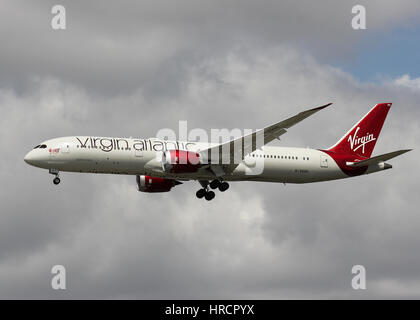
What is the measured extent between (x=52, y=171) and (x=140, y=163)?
24.8 feet

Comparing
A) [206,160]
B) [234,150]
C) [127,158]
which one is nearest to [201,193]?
[206,160]

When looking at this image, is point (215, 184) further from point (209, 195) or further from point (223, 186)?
point (209, 195)

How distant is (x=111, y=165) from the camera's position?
227 ft

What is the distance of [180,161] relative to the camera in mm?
69000

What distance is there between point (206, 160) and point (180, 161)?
3.28 meters

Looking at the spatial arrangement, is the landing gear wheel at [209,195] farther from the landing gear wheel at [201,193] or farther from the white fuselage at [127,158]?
the white fuselage at [127,158]

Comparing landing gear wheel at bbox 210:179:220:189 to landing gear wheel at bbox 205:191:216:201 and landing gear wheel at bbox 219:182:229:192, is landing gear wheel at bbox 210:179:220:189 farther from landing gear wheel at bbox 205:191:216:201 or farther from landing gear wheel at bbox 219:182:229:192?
landing gear wheel at bbox 205:191:216:201

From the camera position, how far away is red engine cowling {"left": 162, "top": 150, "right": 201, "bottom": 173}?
2707 inches

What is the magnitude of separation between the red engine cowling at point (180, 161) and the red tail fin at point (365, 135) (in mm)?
16686

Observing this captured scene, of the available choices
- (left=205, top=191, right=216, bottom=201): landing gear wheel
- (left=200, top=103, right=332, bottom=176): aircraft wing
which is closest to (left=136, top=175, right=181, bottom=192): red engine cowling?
(left=205, top=191, right=216, bottom=201): landing gear wheel

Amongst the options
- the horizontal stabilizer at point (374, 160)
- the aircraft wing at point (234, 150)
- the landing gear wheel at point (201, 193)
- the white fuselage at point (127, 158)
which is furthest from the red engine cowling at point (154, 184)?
the horizontal stabilizer at point (374, 160)
